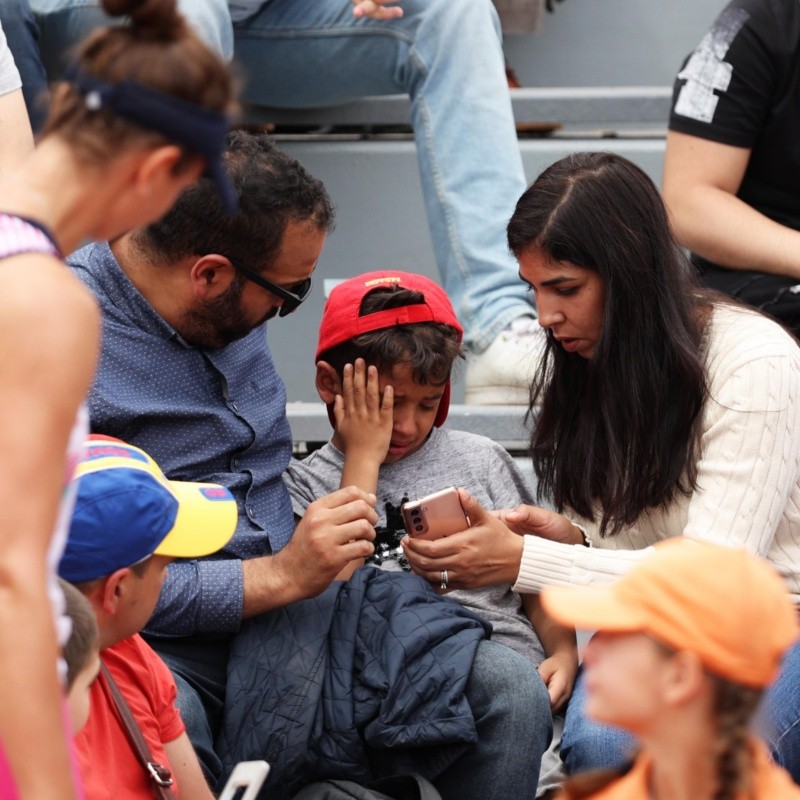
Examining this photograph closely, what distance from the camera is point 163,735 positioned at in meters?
1.64

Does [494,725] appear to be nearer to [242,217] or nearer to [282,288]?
[282,288]

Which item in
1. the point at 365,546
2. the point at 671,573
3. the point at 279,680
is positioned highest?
the point at 671,573

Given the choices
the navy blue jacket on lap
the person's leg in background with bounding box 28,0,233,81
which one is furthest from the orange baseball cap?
the person's leg in background with bounding box 28,0,233,81

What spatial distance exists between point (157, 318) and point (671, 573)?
116 cm

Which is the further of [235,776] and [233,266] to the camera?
[233,266]

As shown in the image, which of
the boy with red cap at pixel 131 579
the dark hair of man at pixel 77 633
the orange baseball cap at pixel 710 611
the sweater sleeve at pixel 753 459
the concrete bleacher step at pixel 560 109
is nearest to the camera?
the orange baseball cap at pixel 710 611

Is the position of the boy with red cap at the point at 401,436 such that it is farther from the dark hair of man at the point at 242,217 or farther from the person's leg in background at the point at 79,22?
the person's leg in background at the point at 79,22

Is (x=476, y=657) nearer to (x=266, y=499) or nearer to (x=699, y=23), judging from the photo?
(x=266, y=499)

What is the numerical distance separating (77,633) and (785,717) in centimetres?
113

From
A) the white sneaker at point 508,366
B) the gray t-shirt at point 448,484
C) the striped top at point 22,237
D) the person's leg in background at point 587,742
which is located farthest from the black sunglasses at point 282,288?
the striped top at point 22,237

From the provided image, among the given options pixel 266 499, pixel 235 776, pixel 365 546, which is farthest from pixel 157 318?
pixel 235 776

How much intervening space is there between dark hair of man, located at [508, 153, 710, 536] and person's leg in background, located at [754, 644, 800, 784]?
1.10ft

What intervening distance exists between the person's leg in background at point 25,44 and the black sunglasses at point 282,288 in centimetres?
84

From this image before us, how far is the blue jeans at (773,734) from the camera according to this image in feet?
6.26
